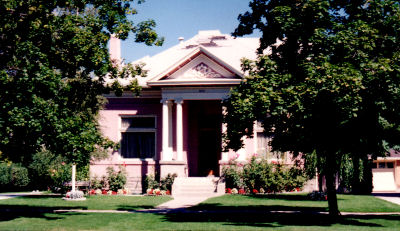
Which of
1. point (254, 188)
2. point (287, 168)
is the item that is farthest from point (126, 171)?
point (287, 168)

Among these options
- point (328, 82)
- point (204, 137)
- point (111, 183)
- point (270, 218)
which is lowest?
point (270, 218)

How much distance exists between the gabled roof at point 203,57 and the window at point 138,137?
7.54 feet

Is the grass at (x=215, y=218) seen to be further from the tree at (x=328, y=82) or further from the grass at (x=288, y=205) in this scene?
the tree at (x=328, y=82)

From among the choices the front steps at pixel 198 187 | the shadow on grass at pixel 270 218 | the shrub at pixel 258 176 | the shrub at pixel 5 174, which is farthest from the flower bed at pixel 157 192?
the shrub at pixel 5 174

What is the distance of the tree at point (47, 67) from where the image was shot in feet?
38.1

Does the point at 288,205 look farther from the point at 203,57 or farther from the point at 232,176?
the point at 203,57

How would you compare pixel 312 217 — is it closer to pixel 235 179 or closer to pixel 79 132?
pixel 79 132

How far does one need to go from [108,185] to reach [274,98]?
15878 mm

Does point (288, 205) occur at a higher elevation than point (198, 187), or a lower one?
lower

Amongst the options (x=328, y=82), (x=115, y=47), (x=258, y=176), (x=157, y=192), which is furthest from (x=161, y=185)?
(x=328, y=82)

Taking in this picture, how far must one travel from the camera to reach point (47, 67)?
39.0 ft

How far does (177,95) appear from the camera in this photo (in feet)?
79.3

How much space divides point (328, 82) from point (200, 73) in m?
13.8

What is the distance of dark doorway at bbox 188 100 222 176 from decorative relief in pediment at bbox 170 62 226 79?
2.43m
